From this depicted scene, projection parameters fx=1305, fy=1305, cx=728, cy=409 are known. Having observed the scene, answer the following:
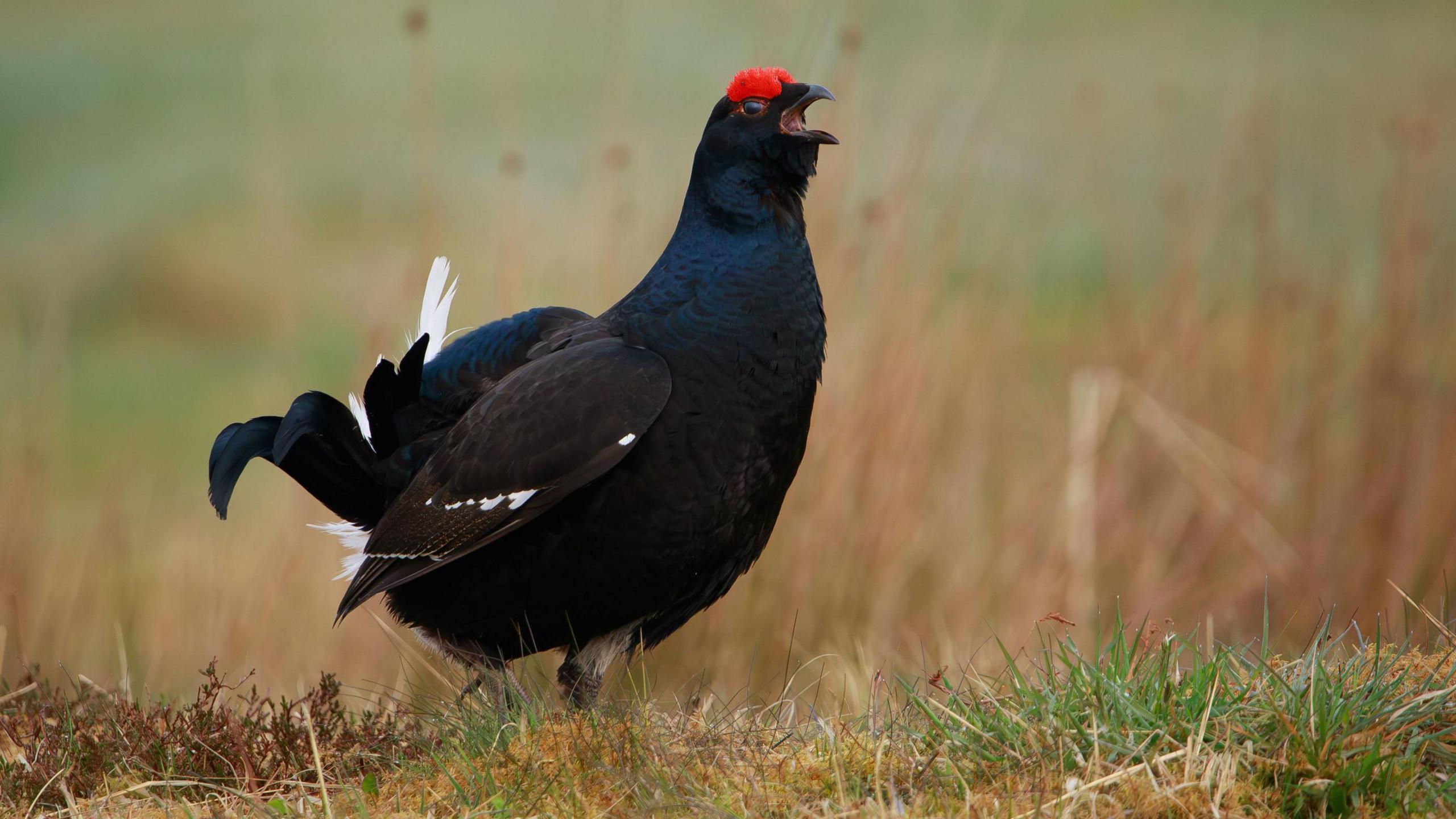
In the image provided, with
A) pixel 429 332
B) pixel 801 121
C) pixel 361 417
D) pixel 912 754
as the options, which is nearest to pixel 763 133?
pixel 801 121

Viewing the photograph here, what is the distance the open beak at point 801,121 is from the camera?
3035 millimetres

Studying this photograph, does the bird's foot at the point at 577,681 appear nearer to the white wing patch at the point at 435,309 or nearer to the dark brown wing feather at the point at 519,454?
the dark brown wing feather at the point at 519,454

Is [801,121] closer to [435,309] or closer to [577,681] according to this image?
[435,309]

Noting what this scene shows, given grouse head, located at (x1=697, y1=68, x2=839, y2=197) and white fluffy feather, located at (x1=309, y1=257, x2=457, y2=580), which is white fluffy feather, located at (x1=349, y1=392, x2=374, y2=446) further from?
grouse head, located at (x1=697, y1=68, x2=839, y2=197)

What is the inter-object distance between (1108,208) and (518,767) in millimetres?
3302

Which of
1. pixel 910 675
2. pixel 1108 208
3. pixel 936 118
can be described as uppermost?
pixel 936 118

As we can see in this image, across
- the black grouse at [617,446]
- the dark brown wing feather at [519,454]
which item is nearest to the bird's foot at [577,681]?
the black grouse at [617,446]

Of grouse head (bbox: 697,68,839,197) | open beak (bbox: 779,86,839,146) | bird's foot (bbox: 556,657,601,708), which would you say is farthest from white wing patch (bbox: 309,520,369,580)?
open beak (bbox: 779,86,839,146)

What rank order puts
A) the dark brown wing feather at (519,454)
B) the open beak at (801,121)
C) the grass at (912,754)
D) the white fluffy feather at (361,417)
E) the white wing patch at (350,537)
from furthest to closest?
1. the white wing patch at (350,537)
2. the white fluffy feather at (361,417)
3. the open beak at (801,121)
4. the dark brown wing feather at (519,454)
5. the grass at (912,754)

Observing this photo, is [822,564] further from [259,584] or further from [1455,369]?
[1455,369]

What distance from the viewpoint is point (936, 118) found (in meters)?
4.39

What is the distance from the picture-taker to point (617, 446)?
2771 mm

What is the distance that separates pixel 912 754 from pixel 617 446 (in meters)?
0.95

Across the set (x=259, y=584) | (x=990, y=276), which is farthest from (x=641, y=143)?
(x=259, y=584)
